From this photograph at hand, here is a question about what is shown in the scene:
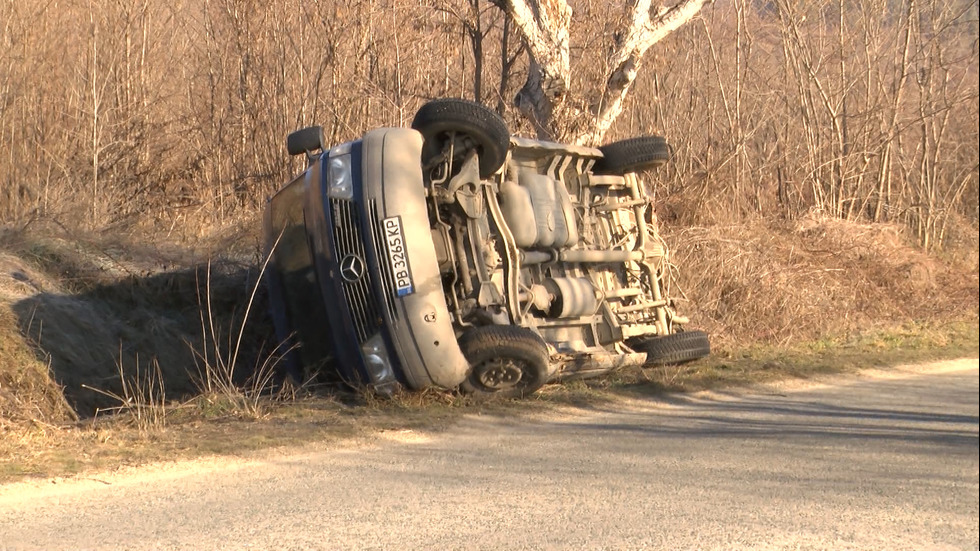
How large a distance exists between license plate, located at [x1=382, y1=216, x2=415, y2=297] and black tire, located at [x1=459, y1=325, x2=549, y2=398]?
648 mm

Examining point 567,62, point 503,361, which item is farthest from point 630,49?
point 503,361

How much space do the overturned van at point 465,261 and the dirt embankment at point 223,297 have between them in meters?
0.98

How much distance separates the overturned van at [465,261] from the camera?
314 inches

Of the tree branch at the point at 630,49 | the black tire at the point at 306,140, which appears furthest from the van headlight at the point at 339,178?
the tree branch at the point at 630,49

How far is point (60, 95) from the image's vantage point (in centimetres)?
1430

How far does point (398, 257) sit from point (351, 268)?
353 mm

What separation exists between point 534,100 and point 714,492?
27.0 ft

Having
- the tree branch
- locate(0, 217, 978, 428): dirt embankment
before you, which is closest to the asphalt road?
locate(0, 217, 978, 428): dirt embankment

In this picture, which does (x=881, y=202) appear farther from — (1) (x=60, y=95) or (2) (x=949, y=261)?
(1) (x=60, y=95)

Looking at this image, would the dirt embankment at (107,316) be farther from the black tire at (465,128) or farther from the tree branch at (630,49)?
the tree branch at (630,49)

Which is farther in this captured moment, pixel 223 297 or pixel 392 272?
pixel 223 297

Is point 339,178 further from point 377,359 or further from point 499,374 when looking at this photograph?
point 499,374

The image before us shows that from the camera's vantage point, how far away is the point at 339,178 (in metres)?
8.23

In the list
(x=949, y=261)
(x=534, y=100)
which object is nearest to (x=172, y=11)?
(x=534, y=100)
